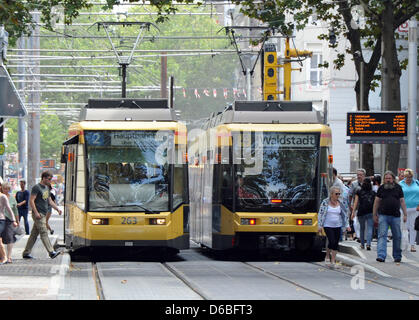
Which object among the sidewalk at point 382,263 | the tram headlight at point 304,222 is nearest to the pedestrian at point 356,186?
the sidewalk at point 382,263

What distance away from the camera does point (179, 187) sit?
2152 centimetres

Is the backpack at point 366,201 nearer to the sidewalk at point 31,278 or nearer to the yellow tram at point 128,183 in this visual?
the yellow tram at point 128,183

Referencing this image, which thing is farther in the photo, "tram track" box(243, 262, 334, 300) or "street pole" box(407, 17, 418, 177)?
"street pole" box(407, 17, 418, 177)

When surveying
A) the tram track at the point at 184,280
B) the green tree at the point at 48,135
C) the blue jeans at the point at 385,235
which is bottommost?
the tram track at the point at 184,280

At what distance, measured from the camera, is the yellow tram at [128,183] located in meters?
21.2

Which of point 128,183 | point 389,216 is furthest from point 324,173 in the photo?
point 128,183

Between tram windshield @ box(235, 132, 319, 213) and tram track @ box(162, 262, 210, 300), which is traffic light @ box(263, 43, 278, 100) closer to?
tram windshield @ box(235, 132, 319, 213)

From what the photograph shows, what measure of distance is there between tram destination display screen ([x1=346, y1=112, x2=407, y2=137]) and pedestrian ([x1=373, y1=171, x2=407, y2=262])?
3.77 m

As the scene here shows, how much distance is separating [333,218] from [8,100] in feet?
19.7

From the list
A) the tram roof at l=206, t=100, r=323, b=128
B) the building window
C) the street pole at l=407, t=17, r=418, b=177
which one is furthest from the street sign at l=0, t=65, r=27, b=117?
the building window

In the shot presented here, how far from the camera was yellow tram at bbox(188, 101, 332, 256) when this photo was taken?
71.2ft

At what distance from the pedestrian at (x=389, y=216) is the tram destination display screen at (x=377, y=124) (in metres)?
3.77
